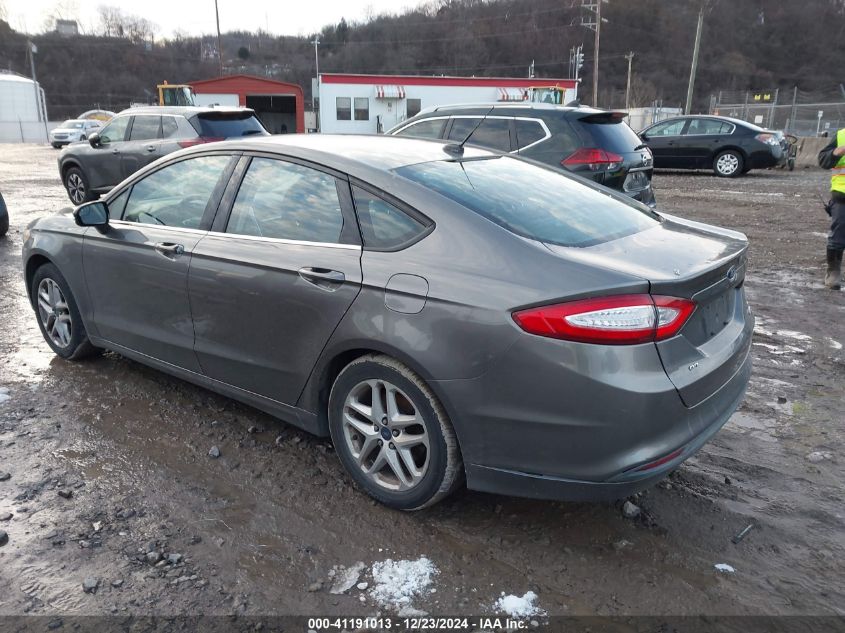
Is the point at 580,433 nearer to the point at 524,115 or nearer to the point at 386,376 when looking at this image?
the point at 386,376

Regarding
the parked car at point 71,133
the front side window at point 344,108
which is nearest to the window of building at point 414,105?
the front side window at point 344,108

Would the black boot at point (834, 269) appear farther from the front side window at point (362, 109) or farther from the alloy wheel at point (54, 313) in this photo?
the front side window at point (362, 109)

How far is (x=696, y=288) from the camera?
2.55 meters

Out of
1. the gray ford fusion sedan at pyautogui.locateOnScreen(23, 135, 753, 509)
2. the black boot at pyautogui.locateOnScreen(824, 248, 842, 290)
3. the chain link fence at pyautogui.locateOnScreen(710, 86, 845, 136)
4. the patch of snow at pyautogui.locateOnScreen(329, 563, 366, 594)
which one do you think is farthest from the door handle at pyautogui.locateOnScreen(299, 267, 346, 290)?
the chain link fence at pyautogui.locateOnScreen(710, 86, 845, 136)

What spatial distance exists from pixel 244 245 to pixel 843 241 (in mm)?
5960

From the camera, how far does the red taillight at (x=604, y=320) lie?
2.35 meters

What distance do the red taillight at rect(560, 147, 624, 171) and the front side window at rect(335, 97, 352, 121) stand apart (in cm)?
3106

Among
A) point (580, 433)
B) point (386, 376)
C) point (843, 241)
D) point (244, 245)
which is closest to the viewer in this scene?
point (580, 433)

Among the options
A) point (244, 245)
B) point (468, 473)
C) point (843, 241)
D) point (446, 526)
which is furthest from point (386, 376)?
point (843, 241)

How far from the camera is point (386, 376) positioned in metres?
2.78

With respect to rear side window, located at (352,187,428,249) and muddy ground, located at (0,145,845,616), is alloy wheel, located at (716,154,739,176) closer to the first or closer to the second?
muddy ground, located at (0,145,845,616)

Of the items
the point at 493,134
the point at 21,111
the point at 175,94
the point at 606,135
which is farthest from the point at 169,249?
the point at 21,111

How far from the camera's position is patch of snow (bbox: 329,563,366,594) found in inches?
98.6

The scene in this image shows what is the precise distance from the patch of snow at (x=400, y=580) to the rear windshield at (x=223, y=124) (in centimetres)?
958
